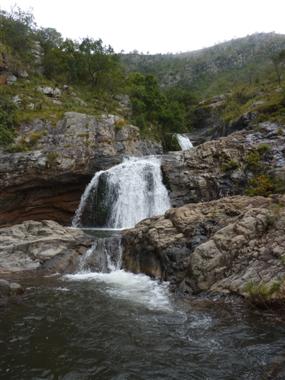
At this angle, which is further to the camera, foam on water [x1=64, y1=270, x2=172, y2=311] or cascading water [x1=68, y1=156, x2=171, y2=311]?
cascading water [x1=68, y1=156, x2=171, y2=311]

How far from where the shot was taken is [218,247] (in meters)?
14.1

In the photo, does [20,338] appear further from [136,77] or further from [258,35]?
[258,35]

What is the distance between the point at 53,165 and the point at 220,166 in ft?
40.5

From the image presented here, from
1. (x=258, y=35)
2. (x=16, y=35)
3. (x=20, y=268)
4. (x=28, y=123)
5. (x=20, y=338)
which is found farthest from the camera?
(x=258, y=35)

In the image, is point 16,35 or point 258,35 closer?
point 16,35

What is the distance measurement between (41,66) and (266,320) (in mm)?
44872

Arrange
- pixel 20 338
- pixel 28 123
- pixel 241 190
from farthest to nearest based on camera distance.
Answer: pixel 28 123
pixel 241 190
pixel 20 338

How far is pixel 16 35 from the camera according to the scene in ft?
150

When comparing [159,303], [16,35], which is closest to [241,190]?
[159,303]

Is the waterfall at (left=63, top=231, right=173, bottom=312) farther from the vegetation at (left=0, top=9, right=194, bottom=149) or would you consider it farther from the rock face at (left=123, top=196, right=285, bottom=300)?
the vegetation at (left=0, top=9, right=194, bottom=149)

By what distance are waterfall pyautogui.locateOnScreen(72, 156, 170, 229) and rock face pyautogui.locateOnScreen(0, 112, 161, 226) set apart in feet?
4.59

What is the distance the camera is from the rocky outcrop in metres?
25.8

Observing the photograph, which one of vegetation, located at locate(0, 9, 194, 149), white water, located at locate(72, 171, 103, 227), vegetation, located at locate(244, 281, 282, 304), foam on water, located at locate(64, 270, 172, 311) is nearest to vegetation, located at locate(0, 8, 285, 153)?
vegetation, located at locate(0, 9, 194, 149)

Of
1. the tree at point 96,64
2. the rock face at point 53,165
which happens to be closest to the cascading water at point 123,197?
the rock face at point 53,165
